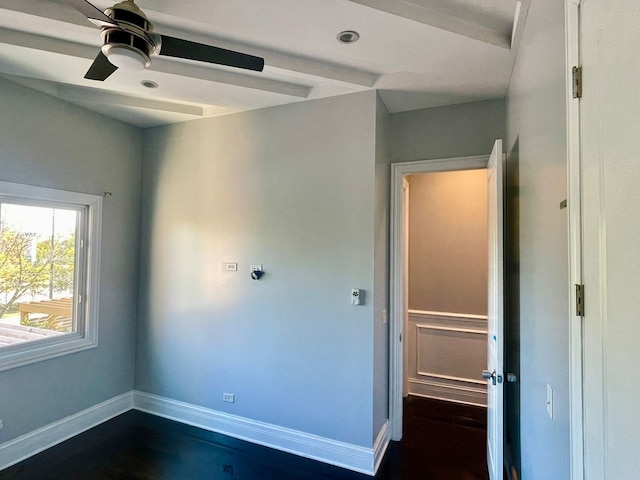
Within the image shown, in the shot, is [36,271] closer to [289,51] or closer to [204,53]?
[204,53]

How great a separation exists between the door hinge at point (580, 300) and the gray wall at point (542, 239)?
136 millimetres

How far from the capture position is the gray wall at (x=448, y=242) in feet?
12.3

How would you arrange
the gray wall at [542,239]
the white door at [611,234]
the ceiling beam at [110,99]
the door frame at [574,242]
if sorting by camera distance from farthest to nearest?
the ceiling beam at [110,99] → the gray wall at [542,239] → the door frame at [574,242] → the white door at [611,234]

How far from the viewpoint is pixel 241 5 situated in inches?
65.1

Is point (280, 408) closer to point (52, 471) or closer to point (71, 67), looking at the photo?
point (52, 471)

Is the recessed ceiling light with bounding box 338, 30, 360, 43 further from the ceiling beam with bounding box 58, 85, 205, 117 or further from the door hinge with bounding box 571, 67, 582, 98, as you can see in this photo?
the ceiling beam with bounding box 58, 85, 205, 117

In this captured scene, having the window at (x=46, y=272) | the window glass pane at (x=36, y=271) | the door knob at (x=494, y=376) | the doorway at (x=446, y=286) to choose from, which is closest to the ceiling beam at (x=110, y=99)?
the window at (x=46, y=272)

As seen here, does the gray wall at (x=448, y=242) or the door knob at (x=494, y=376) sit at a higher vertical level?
the gray wall at (x=448, y=242)

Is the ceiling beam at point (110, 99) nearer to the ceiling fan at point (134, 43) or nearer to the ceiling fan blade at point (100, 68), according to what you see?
the ceiling fan blade at point (100, 68)

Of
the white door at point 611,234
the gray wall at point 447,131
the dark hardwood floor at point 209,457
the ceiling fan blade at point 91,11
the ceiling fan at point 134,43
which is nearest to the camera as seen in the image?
the white door at point 611,234

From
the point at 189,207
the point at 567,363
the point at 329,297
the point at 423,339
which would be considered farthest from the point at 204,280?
the point at 567,363

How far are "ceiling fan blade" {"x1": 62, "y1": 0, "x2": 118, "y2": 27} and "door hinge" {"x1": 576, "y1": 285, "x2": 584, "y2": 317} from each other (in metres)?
1.96

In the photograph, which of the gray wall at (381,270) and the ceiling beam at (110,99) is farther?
the ceiling beam at (110,99)

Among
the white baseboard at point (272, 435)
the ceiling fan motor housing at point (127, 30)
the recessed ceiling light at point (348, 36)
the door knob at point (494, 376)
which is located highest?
the recessed ceiling light at point (348, 36)
